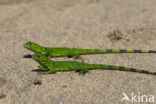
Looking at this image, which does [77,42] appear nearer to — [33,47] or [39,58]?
[33,47]

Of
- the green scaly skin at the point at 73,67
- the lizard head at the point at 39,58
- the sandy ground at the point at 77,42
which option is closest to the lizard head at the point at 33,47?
the sandy ground at the point at 77,42

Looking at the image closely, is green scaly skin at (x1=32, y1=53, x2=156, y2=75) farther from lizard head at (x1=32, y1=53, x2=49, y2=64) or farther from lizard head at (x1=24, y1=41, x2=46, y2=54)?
lizard head at (x1=24, y1=41, x2=46, y2=54)

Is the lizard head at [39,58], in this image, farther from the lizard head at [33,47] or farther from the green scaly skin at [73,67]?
the lizard head at [33,47]

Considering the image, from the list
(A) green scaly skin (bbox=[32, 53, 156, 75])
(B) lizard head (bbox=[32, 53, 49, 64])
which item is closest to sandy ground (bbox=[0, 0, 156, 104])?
(A) green scaly skin (bbox=[32, 53, 156, 75])

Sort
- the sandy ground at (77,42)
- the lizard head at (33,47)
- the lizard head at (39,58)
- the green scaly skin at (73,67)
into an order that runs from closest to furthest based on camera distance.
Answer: the sandy ground at (77,42) → the lizard head at (39,58) → the green scaly skin at (73,67) → the lizard head at (33,47)

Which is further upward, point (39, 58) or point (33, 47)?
point (33, 47)

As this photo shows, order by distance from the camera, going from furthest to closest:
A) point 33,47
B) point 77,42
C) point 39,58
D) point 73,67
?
point 77,42
point 33,47
point 73,67
point 39,58

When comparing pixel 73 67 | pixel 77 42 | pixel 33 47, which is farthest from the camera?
pixel 77 42

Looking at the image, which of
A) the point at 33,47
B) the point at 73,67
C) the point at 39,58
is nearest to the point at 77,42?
the point at 33,47

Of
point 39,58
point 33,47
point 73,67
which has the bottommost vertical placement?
point 73,67
